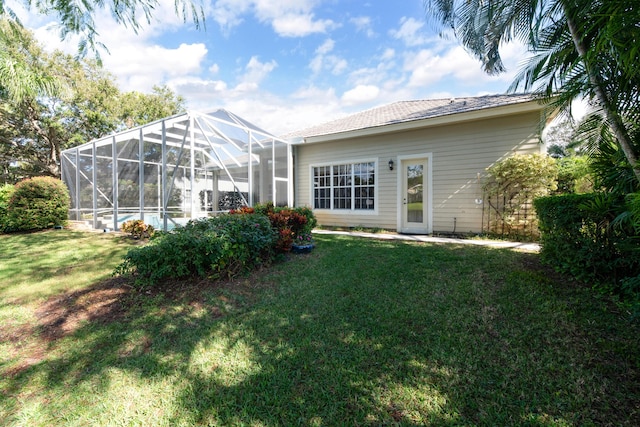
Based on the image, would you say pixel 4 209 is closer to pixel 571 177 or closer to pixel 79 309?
pixel 79 309

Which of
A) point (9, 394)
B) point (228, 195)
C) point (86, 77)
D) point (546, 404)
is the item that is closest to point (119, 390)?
point (9, 394)

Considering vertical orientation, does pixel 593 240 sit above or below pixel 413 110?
below

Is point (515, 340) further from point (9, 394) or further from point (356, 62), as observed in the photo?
point (356, 62)

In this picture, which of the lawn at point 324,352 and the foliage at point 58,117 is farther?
the foliage at point 58,117

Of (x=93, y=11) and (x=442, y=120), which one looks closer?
(x=93, y=11)

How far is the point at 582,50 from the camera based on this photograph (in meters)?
2.39

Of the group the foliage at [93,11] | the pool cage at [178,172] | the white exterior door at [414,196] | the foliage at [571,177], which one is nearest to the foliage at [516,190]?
the foliage at [571,177]

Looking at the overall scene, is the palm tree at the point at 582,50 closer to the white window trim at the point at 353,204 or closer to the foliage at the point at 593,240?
the foliage at the point at 593,240

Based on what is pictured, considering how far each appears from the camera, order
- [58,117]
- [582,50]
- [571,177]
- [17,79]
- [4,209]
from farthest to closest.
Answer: [58,117]
[4,209]
[571,177]
[17,79]
[582,50]

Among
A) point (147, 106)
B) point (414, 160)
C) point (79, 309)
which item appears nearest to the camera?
point (79, 309)

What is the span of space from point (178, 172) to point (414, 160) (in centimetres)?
727

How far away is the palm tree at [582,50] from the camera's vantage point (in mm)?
1713

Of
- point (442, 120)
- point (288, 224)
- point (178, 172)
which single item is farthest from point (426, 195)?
point (178, 172)

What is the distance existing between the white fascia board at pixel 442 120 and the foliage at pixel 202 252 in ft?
17.8
